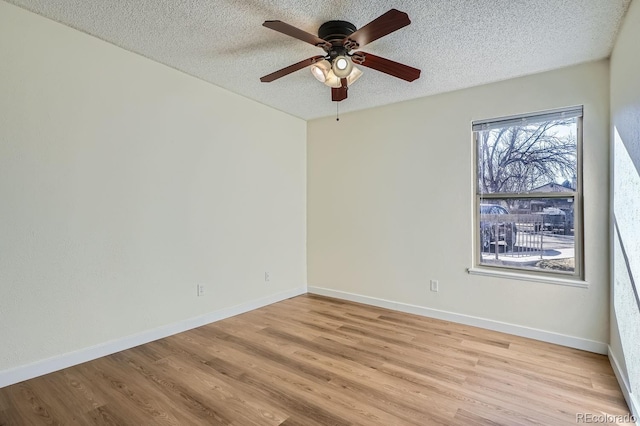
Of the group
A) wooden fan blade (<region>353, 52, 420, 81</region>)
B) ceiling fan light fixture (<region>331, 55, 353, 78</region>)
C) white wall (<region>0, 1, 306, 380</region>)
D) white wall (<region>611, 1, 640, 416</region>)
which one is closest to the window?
white wall (<region>611, 1, 640, 416</region>)

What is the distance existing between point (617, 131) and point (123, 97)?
4098 mm

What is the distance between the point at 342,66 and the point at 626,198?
7.18 ft

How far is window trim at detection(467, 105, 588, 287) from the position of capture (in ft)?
9.50

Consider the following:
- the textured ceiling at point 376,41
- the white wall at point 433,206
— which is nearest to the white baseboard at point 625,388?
the white wall at point 433,206

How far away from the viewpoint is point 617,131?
7.82ft

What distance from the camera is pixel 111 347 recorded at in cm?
269

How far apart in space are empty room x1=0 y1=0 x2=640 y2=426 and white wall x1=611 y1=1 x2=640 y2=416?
0.03 metres

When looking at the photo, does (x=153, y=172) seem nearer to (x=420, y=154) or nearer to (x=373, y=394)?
(x=373, y=394)

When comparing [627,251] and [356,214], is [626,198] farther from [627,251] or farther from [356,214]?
[356,214]

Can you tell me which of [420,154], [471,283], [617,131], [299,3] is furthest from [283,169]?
[617,131]

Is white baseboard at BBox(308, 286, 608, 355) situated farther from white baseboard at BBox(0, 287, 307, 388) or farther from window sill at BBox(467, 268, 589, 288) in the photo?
white baseboard at BBox(0, 287, 307, 388)

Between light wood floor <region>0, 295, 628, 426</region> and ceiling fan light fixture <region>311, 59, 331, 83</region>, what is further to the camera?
ceiling fan light fixture <region>311, 59, 331, 83</region>

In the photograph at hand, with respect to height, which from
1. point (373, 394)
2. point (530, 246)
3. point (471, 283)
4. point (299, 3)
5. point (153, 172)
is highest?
point (299, 3)

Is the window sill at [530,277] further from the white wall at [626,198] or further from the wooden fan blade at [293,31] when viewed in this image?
the wooden fan blade at [293,31]
